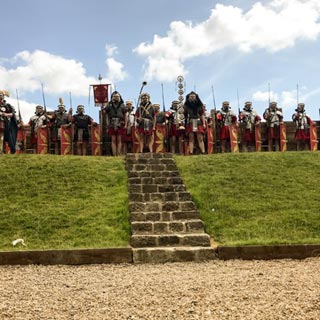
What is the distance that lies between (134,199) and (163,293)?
500cm

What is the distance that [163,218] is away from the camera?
369 inches

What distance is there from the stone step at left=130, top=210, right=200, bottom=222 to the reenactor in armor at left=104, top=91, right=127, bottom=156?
670 centimetres

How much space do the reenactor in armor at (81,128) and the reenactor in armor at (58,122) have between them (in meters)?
0.33

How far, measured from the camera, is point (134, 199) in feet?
33.2

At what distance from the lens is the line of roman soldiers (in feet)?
50.9

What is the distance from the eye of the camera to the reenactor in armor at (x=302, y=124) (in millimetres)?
17578

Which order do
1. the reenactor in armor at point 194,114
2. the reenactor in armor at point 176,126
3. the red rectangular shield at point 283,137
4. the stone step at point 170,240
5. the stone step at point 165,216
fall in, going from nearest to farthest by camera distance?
the stone step at point 170,240 < the stone step at point 165,216 < the reenactor in armor at point 194,114 < the reenactor in armor at point 176,126 < the red rectangular shield at point 283,137

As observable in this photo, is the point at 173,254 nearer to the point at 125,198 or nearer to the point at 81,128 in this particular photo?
the point at 125,198

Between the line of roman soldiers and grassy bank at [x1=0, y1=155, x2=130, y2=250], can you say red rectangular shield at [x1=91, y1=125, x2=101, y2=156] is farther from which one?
grassy bank at [x1=0, y1=155, x2=130, y2=250]

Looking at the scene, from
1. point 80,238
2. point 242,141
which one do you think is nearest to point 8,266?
point 80,238

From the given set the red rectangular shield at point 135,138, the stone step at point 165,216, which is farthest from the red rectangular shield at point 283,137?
the stone step at point 165,216

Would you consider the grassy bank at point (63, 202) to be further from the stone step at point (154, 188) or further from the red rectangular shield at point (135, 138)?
the red rectangular shield at point (135, 138)

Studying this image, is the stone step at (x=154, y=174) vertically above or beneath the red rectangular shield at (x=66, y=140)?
beneath

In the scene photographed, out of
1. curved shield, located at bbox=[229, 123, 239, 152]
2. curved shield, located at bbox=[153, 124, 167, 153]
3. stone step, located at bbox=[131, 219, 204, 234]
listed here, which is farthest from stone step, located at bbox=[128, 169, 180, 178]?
curved shield, located at bbox=[229, 123, 239, 152]
